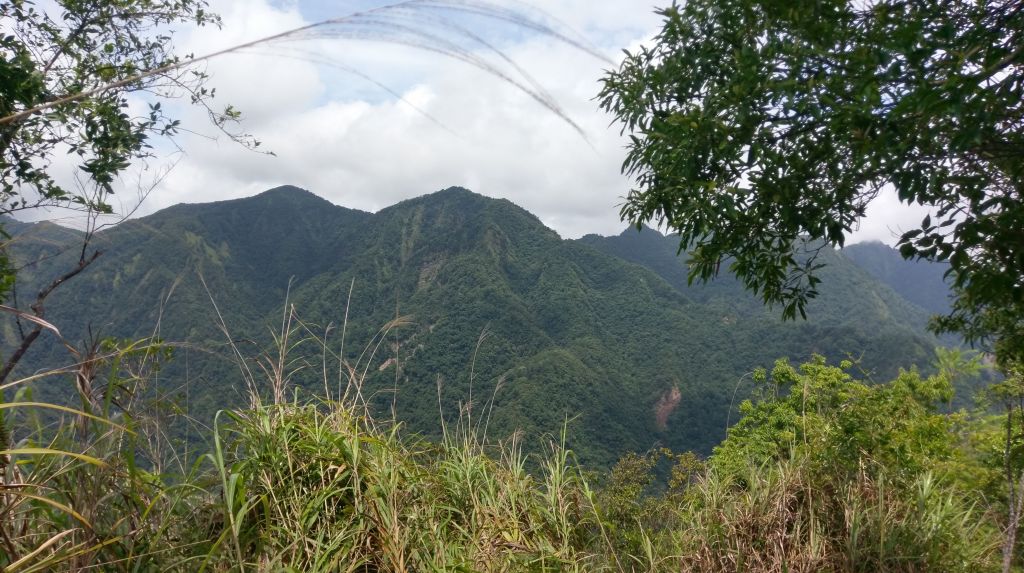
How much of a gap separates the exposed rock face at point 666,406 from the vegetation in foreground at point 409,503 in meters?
50.4

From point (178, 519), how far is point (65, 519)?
397 mm

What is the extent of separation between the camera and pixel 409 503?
2.58 m

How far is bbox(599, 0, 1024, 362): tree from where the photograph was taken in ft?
7.74

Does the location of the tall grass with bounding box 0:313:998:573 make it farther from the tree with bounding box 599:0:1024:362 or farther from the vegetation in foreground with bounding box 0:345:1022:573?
the tree with bounding box 599:0:1024:362

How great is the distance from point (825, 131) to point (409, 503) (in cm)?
258

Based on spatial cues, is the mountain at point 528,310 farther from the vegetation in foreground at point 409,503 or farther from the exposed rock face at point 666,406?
the vegetation in foreground at point 409,503

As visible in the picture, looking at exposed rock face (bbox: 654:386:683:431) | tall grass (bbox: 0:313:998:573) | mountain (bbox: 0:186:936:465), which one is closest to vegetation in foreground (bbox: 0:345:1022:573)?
tall grass (bbox: 0:313:998:573)

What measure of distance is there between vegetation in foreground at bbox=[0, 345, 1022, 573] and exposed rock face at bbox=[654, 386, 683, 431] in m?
50.4

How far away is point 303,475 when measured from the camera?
241 centimetres

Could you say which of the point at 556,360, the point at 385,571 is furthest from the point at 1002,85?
the point at 556,360

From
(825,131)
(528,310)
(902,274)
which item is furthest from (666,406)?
(902,274)

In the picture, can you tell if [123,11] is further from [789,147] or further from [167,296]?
[789,147]

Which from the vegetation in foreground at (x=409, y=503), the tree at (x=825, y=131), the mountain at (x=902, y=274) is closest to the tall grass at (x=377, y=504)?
the vegetation in foreground at (x=409, y=503)

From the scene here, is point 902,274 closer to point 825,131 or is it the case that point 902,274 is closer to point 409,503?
point 825,131
